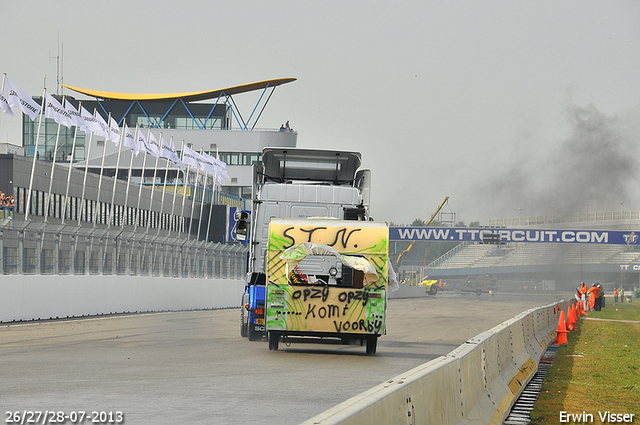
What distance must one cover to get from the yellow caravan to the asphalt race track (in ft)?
1.90

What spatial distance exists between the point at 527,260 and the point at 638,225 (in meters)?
18.1

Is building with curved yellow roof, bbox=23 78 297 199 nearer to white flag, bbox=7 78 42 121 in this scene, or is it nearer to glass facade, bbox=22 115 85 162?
glass facade, bbox=22 115 85 162

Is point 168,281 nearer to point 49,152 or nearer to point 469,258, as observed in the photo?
point 49,152

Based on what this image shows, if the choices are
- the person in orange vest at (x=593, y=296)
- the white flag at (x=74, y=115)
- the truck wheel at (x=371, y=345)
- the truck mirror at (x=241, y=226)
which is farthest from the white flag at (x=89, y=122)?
the person in orange vest at (x=593, y=296)

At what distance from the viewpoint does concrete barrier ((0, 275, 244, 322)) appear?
22.5 metres

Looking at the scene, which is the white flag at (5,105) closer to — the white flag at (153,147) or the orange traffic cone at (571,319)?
the white flag at (153,147)

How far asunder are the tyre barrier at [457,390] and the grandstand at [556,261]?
8769 cm

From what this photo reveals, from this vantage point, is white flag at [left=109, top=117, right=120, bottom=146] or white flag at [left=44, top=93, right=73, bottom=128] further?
white flag at [left=109, top=117, right=120, bottom=146]

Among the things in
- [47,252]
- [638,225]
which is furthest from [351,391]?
[638,225]

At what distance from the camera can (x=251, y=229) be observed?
17609 millimetres

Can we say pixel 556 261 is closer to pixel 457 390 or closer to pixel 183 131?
pixel 183 131

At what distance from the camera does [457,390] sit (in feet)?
23.6

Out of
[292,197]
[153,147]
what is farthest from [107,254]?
[153,147]

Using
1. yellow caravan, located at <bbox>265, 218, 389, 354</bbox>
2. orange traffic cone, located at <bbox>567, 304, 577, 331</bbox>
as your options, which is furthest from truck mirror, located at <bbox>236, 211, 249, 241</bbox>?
orange traffic cone, located at <bbox>567, 304, 577, 331</bbox>
